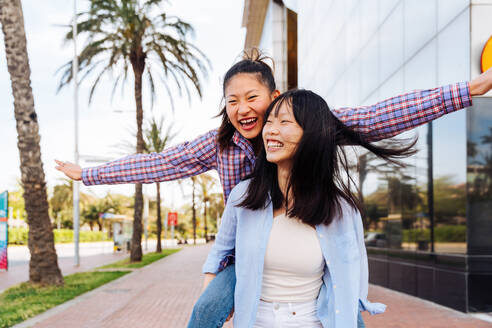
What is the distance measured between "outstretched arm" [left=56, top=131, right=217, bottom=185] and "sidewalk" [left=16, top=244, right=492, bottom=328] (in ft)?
17.6

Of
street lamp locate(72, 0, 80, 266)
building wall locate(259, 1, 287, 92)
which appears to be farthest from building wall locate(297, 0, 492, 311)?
building wall locate(259, 1, 287, 92)

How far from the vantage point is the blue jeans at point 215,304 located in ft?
7.32

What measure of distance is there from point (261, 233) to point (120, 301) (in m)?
8.93

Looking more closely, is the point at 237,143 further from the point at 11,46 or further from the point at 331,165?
the point at 11,46

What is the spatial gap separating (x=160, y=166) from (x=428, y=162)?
8.13 metres

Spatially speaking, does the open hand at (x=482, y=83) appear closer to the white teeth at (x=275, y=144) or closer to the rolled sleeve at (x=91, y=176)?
the white teeth at (x=275, y=144)

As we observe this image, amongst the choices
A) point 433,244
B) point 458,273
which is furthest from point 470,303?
point 433,244

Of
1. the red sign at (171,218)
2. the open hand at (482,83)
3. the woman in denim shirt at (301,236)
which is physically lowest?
the red sign at (171,218)

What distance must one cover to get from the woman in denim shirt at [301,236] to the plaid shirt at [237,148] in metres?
0.24

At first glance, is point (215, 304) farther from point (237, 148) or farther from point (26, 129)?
point (26, 129)

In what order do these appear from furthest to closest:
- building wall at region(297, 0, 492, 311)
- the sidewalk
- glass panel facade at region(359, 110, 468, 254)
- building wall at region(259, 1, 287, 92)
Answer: building wall at region(259, 1, 287, 92) < glass panel facade at region(359, 110, 468, 254) < building wall at region(297, 0, 492, 311) < the sidewalk

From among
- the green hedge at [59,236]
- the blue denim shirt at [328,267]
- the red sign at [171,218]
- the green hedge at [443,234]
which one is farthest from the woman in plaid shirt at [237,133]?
the green hedge at [59,236]

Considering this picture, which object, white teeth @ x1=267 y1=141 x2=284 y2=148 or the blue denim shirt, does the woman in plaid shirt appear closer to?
the blue denim shirt

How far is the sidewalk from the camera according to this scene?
776 centimetres
